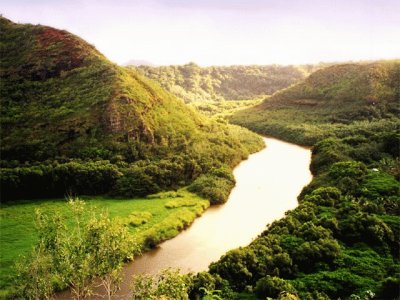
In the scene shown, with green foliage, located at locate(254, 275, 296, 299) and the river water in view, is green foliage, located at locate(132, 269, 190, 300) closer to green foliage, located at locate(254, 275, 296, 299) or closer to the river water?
green foliage, located at locate(254, 275, 296, 299)

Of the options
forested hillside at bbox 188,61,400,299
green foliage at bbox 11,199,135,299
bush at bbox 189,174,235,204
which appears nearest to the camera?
green foliage at bbox 11,199,135,299

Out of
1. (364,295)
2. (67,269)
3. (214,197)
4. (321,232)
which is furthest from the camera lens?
(214,197)

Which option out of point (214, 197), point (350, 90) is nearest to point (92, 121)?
point (214, 197)

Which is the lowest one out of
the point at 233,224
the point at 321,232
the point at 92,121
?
the point at 233,224

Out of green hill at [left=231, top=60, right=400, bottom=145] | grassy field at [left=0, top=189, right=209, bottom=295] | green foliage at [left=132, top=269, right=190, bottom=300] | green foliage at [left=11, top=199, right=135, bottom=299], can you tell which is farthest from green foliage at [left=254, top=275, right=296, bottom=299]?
green hill at [left=231, top=60, right=400, bottom=145]

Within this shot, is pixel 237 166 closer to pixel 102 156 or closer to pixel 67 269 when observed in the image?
pixel 102 156

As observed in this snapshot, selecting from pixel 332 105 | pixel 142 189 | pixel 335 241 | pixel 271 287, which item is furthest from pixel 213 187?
pixel 332 105

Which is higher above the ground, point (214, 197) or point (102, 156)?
point (102, 156)
